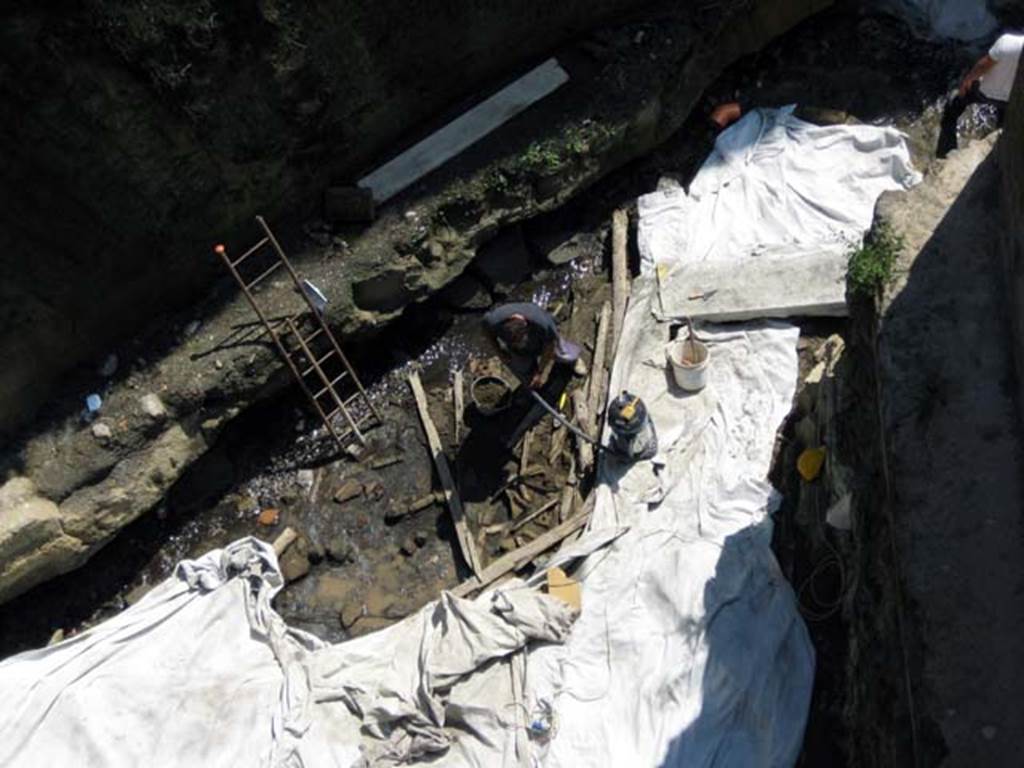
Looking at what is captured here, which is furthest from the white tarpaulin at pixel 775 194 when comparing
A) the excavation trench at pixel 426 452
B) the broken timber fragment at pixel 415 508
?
the broken timber fragment at pixel 415 508

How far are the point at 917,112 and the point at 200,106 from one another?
6.86m

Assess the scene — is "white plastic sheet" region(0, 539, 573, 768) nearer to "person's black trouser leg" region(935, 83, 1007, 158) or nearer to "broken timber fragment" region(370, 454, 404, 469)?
"broken timber fragment" region(370, 454, 404, 469)

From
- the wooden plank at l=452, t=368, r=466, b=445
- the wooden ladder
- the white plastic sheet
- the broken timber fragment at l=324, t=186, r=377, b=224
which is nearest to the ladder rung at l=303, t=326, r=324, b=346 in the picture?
the wooden ladder

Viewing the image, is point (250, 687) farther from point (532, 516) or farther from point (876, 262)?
point (876, 262)

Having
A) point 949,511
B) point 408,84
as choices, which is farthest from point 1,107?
point 949,511

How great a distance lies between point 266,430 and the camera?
372 inches

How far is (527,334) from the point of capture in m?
8.27

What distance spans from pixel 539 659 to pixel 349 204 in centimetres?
453

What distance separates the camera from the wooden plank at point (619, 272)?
9.04 meters

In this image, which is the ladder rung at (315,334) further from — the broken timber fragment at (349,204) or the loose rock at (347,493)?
the loose rock at (347,493)

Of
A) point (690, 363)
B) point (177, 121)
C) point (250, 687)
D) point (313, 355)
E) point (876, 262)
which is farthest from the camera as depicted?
point (313, 355)

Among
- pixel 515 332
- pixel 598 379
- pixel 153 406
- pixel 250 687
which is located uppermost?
pixel 153 406

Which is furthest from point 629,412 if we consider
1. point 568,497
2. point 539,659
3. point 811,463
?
point 539,659

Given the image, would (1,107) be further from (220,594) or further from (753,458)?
(753,458)
